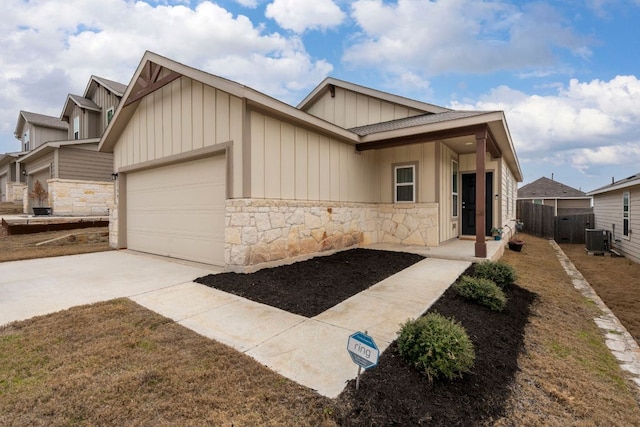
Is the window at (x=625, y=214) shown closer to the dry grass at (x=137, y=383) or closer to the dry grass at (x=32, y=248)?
the dry grass at (x=137, y=383)

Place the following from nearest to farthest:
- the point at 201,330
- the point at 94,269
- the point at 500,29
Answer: the point at 201,330 → the point at 94,269 → the point at 500,29

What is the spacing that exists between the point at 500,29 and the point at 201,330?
1006 centimetres

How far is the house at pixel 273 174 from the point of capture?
18.1 feet

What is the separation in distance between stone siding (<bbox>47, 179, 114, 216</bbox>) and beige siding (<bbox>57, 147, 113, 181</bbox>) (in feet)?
1.07

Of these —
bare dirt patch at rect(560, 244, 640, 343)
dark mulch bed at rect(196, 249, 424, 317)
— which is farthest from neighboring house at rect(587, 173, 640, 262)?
dark mulch bed at rect(196, 249, 424, 317)

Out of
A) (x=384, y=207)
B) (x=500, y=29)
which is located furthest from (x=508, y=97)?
(x=384, y=207)

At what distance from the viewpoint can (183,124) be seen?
6570mm

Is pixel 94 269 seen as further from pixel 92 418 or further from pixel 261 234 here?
pixel 92 418

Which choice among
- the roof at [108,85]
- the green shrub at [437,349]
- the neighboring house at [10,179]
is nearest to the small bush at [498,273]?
the green shrub at [437,349]

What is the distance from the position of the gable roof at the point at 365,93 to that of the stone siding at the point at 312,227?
399cm

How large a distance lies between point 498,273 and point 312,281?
120 inches

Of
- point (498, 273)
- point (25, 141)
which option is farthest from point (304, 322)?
point (25, 141)

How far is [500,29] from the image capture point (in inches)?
318

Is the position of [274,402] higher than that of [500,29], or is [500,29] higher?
[500,29]
